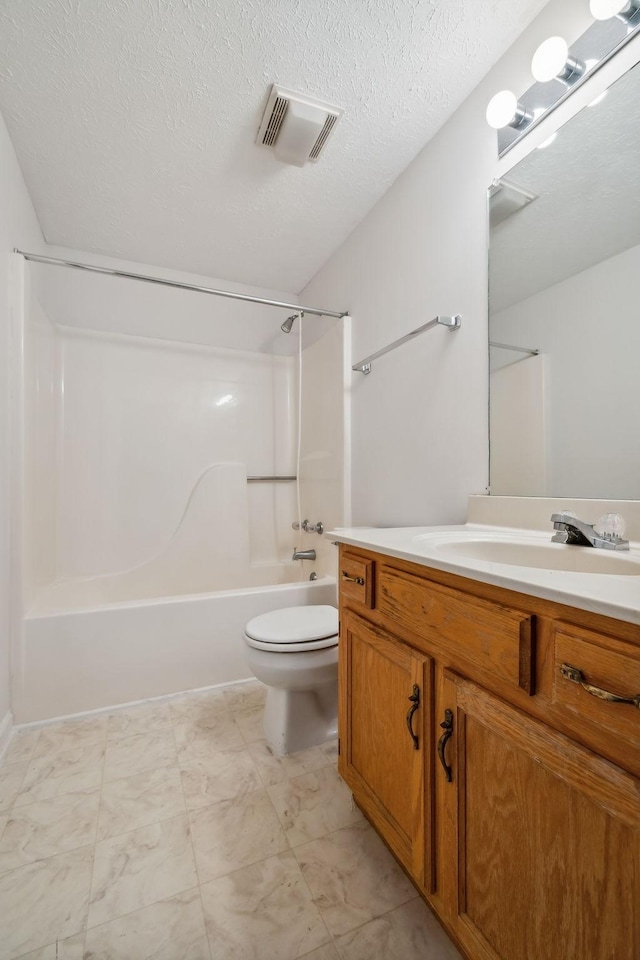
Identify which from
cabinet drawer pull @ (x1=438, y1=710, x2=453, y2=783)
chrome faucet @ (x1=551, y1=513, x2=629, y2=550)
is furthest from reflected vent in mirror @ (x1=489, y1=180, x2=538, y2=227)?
cabinet drawer pull @ (x1=438, y1=710, x2=453, y2=783)

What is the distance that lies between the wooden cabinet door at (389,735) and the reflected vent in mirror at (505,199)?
1.26m

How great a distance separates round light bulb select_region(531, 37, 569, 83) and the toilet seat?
165 cm

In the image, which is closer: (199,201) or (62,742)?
(62,742)

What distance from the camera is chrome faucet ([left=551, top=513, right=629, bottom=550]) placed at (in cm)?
86

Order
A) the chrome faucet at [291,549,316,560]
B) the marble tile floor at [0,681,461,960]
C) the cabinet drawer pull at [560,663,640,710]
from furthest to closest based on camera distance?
the chrome faucet at [291,549,316,560]
the marble tile floor at [0,681,461,960]
the cabinet drawer pull at [560,663,640,710]

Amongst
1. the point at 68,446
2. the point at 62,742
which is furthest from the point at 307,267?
the point at 62,742

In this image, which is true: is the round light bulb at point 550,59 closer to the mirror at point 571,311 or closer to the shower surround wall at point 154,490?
the mirror at point 571,311

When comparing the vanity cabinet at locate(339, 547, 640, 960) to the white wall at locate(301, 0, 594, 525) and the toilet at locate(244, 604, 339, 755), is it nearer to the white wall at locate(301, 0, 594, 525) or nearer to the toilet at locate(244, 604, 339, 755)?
the toilet at locate(244, 604, 339, 755)

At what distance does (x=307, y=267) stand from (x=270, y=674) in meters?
2.22

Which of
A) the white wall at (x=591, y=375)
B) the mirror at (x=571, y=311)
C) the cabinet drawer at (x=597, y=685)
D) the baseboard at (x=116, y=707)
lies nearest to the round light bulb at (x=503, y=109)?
the mirror at (x=571, y=311)

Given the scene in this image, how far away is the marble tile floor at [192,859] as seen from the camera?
33.3 inches

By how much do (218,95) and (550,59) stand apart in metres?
0.99

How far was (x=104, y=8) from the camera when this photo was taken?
→ 44.3 inches

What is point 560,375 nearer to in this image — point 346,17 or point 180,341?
point 346,17
